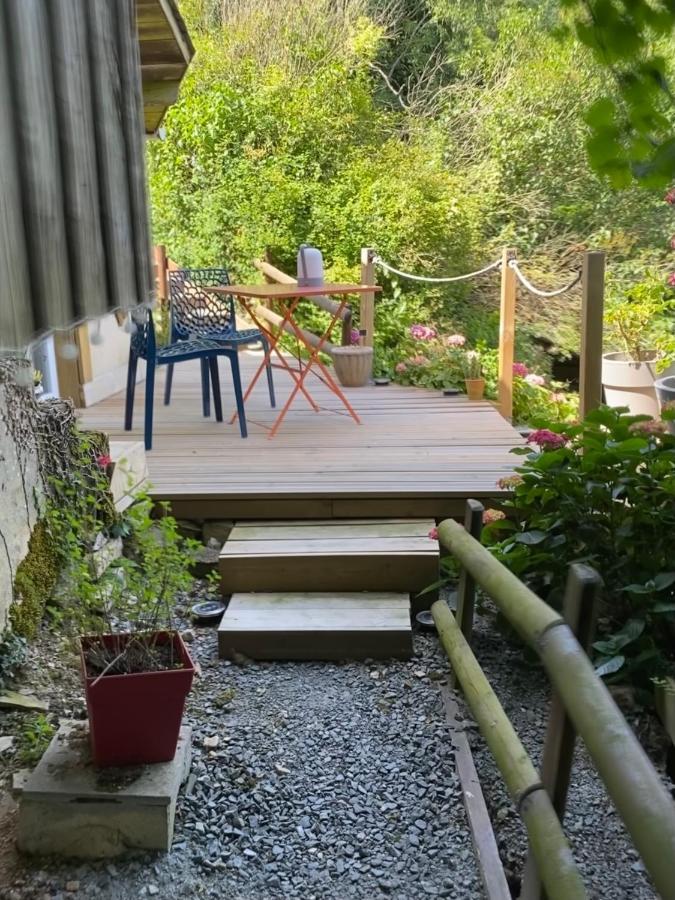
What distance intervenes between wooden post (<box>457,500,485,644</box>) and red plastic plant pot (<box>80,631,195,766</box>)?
959mm

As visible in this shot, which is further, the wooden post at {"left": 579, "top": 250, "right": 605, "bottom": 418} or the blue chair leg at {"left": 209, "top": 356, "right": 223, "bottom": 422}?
the blue chair leg at {"left": 209, "top": 356, "right": 223, "bottom": 422}

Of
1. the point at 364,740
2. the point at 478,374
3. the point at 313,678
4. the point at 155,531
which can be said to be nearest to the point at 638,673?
the point at 364,740

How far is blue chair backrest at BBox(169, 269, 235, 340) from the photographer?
5133 millimetres

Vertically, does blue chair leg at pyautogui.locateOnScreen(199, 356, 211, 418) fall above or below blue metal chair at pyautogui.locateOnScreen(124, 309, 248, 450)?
below

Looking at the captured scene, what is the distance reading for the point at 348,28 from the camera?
34.1 feet

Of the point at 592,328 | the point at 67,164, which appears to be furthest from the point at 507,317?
the point at 67,164

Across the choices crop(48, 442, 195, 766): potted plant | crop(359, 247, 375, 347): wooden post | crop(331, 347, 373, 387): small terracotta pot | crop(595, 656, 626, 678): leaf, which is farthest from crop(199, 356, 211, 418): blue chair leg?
crop(595, 656, 626, 678): leaf

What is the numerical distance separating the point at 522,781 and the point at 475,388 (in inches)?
164

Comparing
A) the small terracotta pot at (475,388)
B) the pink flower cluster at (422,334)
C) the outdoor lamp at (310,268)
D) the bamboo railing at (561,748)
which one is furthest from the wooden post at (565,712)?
the pink flower cluster at (422,334)

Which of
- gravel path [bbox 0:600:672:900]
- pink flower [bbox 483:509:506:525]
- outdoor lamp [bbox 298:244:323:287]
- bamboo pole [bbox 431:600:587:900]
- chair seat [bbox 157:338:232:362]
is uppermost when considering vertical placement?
outdoor lamp [bbox 298:244:323:287]

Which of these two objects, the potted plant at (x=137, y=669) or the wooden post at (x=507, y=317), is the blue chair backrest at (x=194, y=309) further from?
the potted plant at (x=137, y=669)

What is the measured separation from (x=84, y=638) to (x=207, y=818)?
0.54 metres

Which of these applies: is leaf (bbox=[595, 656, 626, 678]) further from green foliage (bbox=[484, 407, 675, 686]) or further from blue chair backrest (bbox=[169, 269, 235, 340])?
blue chair backrest (bbox=[169, 269, 235, 340])

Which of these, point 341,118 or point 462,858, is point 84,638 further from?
point 341,118
